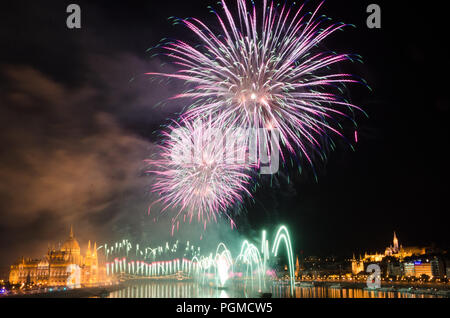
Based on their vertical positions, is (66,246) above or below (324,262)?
above

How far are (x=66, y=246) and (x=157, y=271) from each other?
6783 cm

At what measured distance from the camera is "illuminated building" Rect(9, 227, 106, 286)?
375 feet

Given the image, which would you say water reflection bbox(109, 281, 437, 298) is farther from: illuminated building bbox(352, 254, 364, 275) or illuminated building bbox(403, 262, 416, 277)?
illuminated building bbox(352, 254, 364, 275)

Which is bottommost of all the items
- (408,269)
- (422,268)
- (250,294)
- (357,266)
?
(357,266)

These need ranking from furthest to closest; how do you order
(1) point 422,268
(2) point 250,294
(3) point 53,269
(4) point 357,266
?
1. (4) point 357,266
2. (1) point 422,268
3. (3) point 53,269
4. (2) point 250,294

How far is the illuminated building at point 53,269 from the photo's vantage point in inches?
4496

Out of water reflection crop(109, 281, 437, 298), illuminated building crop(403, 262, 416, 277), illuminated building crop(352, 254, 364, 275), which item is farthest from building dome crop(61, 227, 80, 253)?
illuminated building crop(403, 262, 416, 277)

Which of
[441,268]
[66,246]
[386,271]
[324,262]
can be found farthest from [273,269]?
[66,246]

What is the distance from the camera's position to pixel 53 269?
116 metres

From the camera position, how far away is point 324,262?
6452 inches

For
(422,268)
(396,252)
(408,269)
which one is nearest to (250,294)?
(422,268)

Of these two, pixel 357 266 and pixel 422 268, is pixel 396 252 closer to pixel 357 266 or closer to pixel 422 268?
pixel 357 266

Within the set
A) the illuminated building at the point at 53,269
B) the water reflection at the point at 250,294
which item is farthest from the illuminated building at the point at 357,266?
the illuminated building at the point at 53,269
